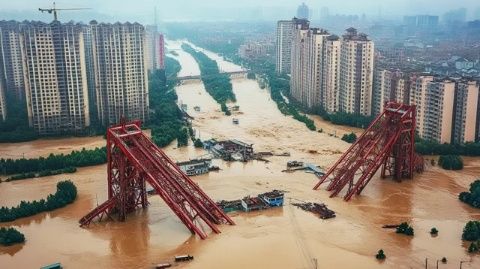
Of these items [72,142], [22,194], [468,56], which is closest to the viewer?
[22,194]

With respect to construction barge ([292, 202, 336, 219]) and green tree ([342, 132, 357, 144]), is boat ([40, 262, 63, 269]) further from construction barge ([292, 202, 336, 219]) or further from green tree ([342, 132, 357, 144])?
green tree ([342, 132, 357, 144])

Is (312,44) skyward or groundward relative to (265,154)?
skyward

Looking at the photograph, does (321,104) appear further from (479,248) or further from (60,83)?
(479,248)

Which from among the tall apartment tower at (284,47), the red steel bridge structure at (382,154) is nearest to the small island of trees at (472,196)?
the red steel bridge structure at (382,154)

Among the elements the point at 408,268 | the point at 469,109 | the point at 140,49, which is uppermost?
the point at 140,49

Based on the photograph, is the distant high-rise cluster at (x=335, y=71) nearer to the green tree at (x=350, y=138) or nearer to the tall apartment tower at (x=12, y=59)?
the green tree at (x=350, y=138)

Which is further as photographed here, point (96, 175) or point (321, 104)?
point (321, 104)

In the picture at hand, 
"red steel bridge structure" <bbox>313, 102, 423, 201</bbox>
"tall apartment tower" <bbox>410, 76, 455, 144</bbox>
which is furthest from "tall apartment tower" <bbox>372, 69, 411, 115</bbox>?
"red steel bridge structure" <bbox>313, 102, 423, 201</bbox>

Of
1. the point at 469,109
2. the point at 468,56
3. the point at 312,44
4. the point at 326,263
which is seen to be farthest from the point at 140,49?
the point at 468,56
